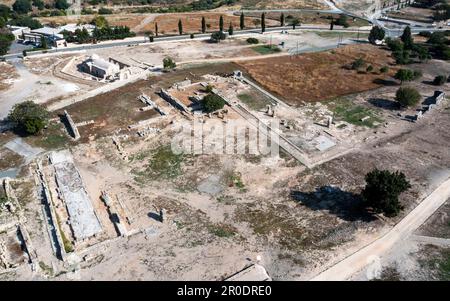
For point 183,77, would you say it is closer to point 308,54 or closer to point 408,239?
point 308,54

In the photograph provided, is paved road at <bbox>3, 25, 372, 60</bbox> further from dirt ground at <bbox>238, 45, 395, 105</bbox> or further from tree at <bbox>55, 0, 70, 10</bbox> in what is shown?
tree at <bbox>55, 0, 70, 10</bbox>

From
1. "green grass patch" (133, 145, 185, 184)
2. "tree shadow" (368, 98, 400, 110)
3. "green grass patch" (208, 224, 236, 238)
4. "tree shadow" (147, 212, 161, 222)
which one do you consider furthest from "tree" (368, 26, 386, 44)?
"tree shadow" (147, 212, 161, 222)

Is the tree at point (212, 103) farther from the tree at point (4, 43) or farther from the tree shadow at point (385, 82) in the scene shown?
the tree at point (4, 43)

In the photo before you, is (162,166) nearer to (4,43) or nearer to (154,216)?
(154,216)

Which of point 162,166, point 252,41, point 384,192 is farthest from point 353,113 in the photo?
point 252,41
